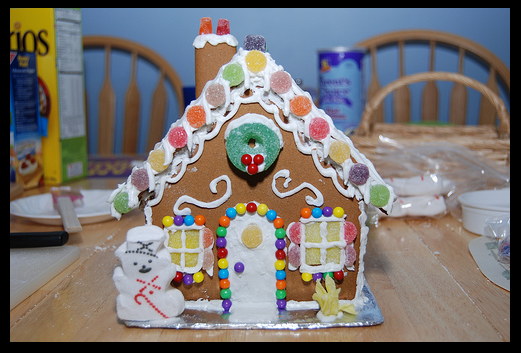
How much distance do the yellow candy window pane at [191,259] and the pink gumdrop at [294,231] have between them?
134 millimetres

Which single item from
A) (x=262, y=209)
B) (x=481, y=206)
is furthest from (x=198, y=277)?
(x=481, y=206)

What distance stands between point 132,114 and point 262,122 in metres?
1.57

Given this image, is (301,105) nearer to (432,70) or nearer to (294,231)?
(294,231)

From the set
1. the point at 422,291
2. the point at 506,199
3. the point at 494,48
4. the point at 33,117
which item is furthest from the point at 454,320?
the point at 494,48

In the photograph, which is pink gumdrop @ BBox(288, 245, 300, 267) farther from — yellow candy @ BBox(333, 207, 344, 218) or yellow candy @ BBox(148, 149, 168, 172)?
yellow candy @ BBox(148, 149, 168, 172)

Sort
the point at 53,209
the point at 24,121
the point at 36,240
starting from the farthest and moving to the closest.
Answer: the point at 24,121
the point at 53,209
the point at 36,240

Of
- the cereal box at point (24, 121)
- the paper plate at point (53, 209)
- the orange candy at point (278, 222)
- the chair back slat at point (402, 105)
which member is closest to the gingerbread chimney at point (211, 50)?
the orange candy at point (278, 222)

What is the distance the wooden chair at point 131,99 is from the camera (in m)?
2.06

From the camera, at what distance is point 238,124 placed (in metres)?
0.66

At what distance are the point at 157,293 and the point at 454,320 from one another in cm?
40

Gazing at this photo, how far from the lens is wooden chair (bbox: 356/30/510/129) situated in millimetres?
1963

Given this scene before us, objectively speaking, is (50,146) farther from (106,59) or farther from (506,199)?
(506,199)

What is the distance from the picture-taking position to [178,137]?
658mm

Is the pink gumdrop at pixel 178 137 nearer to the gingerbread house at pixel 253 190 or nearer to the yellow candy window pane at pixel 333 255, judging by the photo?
the gingerbread house at pixel 253 190
